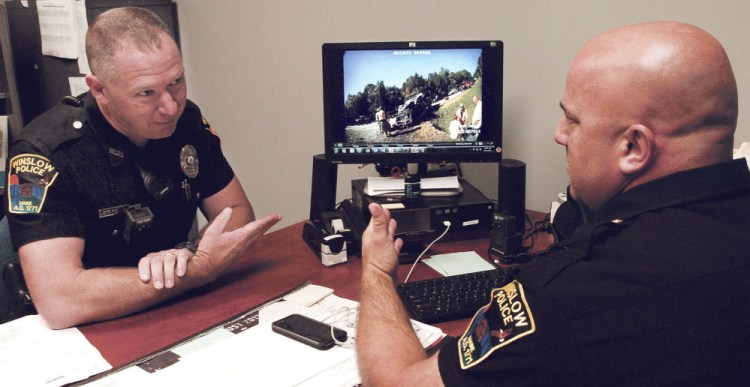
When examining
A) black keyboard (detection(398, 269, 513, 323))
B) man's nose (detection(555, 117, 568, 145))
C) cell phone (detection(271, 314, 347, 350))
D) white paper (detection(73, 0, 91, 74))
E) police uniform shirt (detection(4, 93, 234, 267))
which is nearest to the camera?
man's nose (detection(555, 117, 568, 145))

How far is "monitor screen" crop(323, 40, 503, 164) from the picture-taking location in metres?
1.78

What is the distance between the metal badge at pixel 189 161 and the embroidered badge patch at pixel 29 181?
0.36 metres

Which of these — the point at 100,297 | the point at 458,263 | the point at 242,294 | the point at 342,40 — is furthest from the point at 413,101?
the point at 100,297

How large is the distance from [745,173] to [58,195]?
1.41m

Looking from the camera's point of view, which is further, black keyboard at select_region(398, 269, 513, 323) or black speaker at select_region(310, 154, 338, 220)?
black speaker at select_region(310, 154, 338, 220)

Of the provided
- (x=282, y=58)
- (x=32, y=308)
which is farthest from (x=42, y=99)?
(x=32, y=308)

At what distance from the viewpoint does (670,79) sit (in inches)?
34.6

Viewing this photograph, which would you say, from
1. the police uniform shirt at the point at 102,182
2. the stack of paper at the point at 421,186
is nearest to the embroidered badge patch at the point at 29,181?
the police uniform shirt at the point at 102,182

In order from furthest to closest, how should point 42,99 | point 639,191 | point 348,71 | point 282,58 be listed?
1. point 42,99
2. point 282,58
3. point 348,71
4. point 639,191

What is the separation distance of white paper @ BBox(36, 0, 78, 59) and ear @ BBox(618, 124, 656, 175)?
2.72 m

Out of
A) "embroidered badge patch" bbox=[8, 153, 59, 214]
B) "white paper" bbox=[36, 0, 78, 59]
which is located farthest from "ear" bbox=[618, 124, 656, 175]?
"white paper" bbox=[36, 0, 78, 59]

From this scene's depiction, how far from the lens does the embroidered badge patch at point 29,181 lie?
1400 millimetres

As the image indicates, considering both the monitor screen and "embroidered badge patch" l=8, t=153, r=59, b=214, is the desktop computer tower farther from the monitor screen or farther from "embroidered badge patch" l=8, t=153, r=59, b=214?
"embroidered badge patch" l=8, t=153, r=59, b=214

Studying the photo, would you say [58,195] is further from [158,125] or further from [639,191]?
[639,191]
